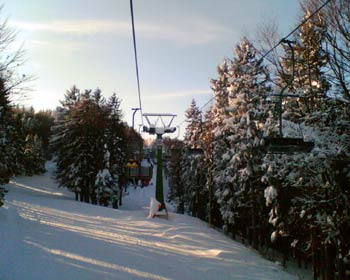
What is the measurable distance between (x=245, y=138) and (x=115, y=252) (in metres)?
11.0

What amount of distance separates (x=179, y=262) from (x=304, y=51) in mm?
10217

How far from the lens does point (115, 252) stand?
1385 cm

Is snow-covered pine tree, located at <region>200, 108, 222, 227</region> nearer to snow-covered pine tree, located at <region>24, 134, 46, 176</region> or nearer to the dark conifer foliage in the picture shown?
the dark conifer foliage

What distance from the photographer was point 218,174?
25.8 m

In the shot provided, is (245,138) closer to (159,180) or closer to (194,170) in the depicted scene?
(159,180)

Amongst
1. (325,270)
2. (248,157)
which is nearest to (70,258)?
(325,270)

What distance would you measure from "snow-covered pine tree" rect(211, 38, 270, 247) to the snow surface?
3855mm

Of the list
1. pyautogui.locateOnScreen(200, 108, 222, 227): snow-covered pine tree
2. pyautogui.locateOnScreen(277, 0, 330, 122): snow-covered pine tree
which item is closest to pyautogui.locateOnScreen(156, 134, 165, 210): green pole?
pyautogui.locateOnScreen(200, 108, 222, 227): snow-covered pine tree

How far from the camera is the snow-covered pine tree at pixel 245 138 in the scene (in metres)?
20.7

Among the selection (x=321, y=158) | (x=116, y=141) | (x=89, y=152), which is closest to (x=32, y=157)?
(x=116, y=141)

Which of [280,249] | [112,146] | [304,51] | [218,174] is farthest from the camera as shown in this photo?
[112,146]

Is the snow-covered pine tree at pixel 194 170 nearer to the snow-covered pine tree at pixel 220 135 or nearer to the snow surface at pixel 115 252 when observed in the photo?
the snow-covered pine tree at pixel 220 135

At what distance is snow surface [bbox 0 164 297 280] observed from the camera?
1096 centimetres

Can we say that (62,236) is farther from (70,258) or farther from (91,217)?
(91,217)
